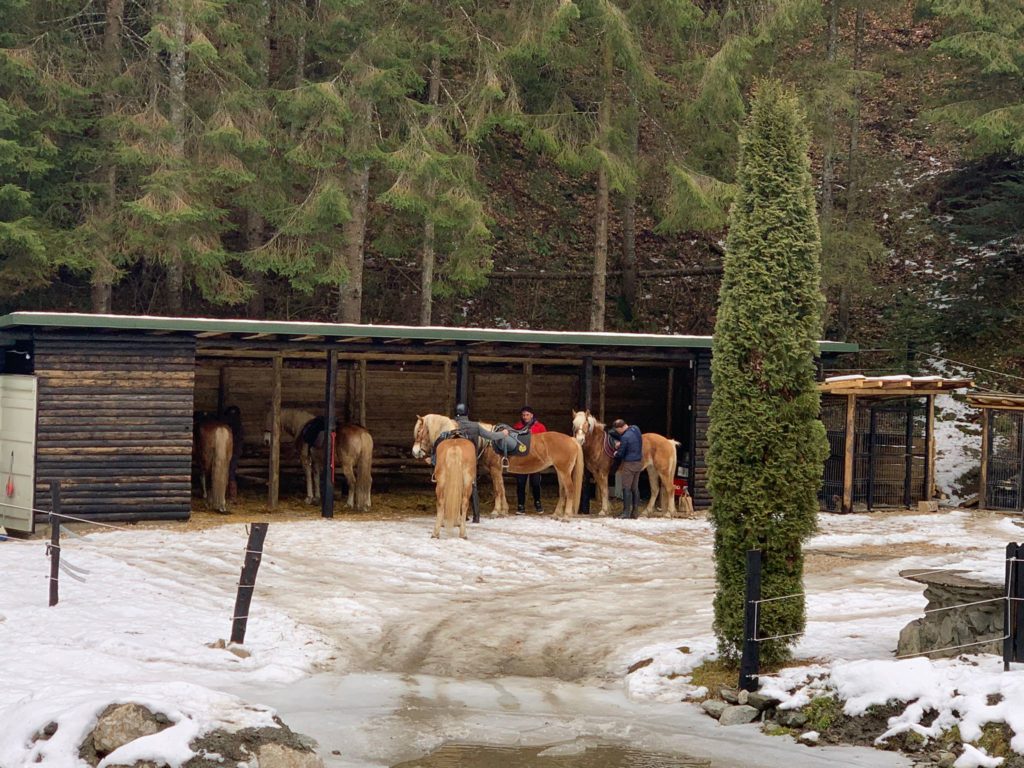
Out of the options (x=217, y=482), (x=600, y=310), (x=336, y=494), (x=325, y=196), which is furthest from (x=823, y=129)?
(x=217, y=482)

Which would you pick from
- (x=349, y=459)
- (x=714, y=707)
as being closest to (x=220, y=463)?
(x=349, y=459)

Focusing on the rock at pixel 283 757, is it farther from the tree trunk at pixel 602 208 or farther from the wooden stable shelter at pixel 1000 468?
the tree trunk at pixel 602 208

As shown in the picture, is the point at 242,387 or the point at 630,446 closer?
the point at 630,446

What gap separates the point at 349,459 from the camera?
71.3 ft

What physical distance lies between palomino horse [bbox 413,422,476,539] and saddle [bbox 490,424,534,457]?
1.44 m

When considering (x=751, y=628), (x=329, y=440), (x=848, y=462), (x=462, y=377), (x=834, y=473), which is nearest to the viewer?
(x=751, y=628)

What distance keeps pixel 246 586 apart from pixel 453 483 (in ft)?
22.1

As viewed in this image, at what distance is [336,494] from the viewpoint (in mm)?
24203

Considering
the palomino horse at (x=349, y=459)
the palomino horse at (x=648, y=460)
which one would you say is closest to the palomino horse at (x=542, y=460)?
the palomino horse at (x=648, y=460)

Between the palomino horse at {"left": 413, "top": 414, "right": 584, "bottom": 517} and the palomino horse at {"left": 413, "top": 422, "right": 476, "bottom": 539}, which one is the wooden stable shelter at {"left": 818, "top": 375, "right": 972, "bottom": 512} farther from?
the palomino horse at {"left": 413, "top": 422, "right": 476, "bottom": 539}

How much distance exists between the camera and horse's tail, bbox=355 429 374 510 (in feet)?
71.5

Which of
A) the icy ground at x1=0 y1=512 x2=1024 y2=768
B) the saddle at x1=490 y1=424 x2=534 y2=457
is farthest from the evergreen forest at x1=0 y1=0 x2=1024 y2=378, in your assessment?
the icy ground at x1=0 y1=512 x2=1024 y2=768

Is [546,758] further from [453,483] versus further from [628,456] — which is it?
[628,456]

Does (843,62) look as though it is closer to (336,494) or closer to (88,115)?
(336,494)
